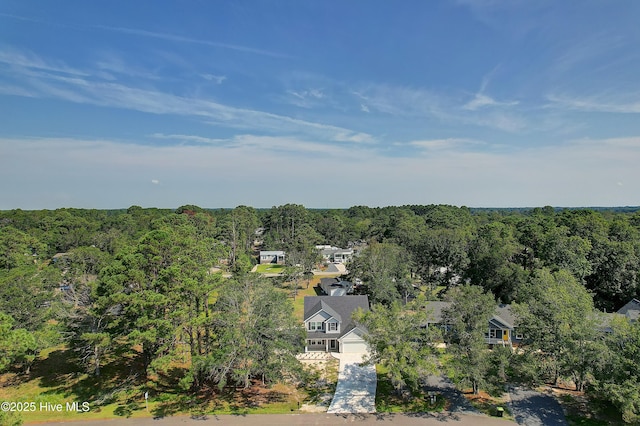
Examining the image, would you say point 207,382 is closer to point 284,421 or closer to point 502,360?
point 284,421

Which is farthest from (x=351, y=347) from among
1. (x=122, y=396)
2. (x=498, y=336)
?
(x=122, y=396)

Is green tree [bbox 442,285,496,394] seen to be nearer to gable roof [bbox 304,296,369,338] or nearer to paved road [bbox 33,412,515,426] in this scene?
paved road [bbox 33,412,515,426]

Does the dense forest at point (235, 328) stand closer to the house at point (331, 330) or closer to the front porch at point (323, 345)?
the front porch at point (323, 345)

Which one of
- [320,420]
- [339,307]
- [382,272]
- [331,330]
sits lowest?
[320,420]

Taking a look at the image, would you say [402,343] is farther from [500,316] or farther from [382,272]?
[382,272]

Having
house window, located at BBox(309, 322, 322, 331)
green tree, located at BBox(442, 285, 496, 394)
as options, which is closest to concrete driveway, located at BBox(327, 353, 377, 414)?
house window, located at BBox(309, 322, 322, 331)

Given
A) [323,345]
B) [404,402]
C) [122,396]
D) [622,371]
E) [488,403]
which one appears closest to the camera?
[622,371]

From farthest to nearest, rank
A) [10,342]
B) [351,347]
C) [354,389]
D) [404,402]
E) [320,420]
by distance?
[351,347] < [354,389] < [404,402] < [320,420] < [10,342]
